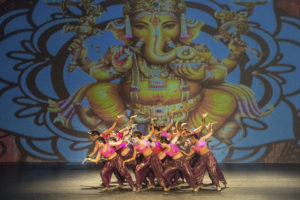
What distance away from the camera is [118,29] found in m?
11.2

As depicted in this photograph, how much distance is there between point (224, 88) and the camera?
10953 mm

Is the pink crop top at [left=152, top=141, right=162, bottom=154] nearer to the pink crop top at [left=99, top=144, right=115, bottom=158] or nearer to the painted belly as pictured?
the pink crop top at [left=99, top=144, right=115, bottom=158]

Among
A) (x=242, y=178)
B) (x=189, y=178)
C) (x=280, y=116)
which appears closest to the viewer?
(x=189, y=178)

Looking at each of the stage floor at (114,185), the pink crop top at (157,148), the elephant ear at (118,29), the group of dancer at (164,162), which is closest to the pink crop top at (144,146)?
the group of dancer at (164,162)

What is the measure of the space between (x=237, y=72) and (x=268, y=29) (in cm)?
132

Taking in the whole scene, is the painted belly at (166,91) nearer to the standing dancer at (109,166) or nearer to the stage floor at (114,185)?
the stage floor at (114,185)

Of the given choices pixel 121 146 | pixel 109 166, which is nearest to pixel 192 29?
pixel 121 146

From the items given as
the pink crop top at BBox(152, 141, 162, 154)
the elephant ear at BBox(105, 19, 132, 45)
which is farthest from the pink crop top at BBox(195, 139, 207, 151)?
the elephant ear at BBox(105, 19, 132, 45)

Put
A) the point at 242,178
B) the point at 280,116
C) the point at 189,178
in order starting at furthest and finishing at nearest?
the point at 280,116 < the point at 242,178 < the point at 189,178

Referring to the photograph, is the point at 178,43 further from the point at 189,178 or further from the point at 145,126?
the point at 189,178

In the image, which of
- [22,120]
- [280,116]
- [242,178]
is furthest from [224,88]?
[22,120]

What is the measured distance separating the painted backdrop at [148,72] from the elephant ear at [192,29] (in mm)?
25

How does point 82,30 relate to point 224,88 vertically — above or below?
above

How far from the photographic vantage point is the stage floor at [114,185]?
621 centimetres
